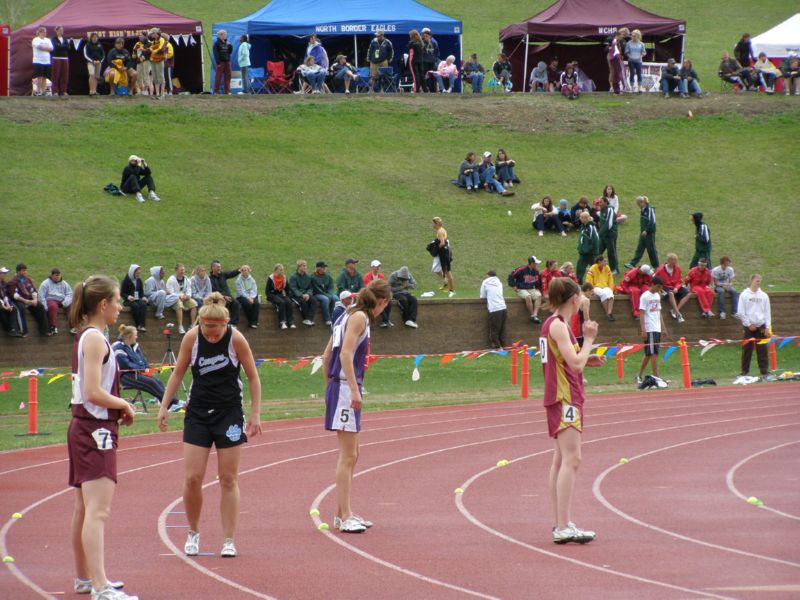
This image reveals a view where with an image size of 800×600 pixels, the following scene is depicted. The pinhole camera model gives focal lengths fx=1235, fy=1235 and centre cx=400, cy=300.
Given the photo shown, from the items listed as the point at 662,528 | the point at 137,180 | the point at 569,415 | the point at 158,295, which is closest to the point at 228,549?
the point at 569,415

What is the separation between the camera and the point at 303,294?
75.7ft

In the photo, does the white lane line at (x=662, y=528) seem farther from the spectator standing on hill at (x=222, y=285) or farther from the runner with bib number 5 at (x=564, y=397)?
the spectator standing on hill at (x=222, y=285)

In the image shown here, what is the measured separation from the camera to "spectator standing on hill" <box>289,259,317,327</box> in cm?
2298

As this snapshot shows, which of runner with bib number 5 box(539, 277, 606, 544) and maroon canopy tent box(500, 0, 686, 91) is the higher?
maroon canopy tent box(500, 0, 686, 91)

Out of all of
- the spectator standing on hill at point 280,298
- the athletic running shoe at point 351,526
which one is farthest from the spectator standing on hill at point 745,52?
the athletic running shoe at point 351,526

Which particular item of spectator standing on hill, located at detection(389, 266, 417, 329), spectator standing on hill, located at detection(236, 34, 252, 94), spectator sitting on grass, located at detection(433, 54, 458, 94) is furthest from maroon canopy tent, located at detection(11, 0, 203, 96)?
spectator standing on hill, located at detection(389, 266, 417, 329)

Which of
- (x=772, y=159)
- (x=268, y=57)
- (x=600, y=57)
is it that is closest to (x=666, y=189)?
(x=772, y=159)

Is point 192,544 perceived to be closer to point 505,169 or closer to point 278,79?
point 505,169

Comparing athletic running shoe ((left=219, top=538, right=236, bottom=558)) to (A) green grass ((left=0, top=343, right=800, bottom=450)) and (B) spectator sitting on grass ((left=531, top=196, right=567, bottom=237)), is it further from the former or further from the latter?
(B) spectator sitting on grass ((left=531, top=196, right=567, bottom=237))

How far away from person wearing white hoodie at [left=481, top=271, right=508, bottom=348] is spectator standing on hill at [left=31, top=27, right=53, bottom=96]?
1748 centimetres

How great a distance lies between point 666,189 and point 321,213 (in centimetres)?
990

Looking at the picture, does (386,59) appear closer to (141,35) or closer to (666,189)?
(141,35)

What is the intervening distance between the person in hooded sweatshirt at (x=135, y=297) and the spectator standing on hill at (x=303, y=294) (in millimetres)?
2716

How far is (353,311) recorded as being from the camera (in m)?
8.47
